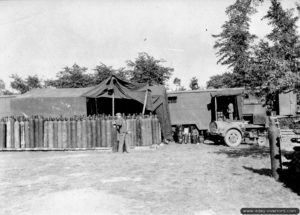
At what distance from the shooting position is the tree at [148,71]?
3994 centimetres

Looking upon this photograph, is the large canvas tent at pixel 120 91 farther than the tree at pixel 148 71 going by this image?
No

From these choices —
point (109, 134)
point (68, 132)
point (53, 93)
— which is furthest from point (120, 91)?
point (53, 93)

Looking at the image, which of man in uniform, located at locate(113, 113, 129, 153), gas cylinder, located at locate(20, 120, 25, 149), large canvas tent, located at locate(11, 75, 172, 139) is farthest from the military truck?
gas cylinder, located at locate(20, 120, 25, 149)

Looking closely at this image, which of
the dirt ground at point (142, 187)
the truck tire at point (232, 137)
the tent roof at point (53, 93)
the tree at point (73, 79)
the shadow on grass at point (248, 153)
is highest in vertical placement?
the tree at point (73, 79)

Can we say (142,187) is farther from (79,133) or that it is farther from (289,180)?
(79,133)

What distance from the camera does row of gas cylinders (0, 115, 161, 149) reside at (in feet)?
56.5

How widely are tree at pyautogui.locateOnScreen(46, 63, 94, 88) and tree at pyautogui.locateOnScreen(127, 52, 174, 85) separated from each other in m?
5.33

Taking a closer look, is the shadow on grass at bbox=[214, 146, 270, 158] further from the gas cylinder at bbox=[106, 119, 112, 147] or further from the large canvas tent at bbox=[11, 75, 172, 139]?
the large canvas tent at bbox=[11, 75, 172, 139]

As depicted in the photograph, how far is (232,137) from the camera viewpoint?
18.1 m

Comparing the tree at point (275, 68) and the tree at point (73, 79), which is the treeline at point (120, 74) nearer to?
the tree at point (73, 79)

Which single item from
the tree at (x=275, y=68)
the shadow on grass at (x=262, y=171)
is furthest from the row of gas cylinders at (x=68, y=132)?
the shadow on grass at (x=262, y=171)

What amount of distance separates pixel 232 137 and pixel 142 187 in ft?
34.9

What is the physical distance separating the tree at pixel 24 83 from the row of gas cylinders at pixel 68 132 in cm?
3278

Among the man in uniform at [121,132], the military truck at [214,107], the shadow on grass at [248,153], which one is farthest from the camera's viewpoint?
the military truck at [214,107]
